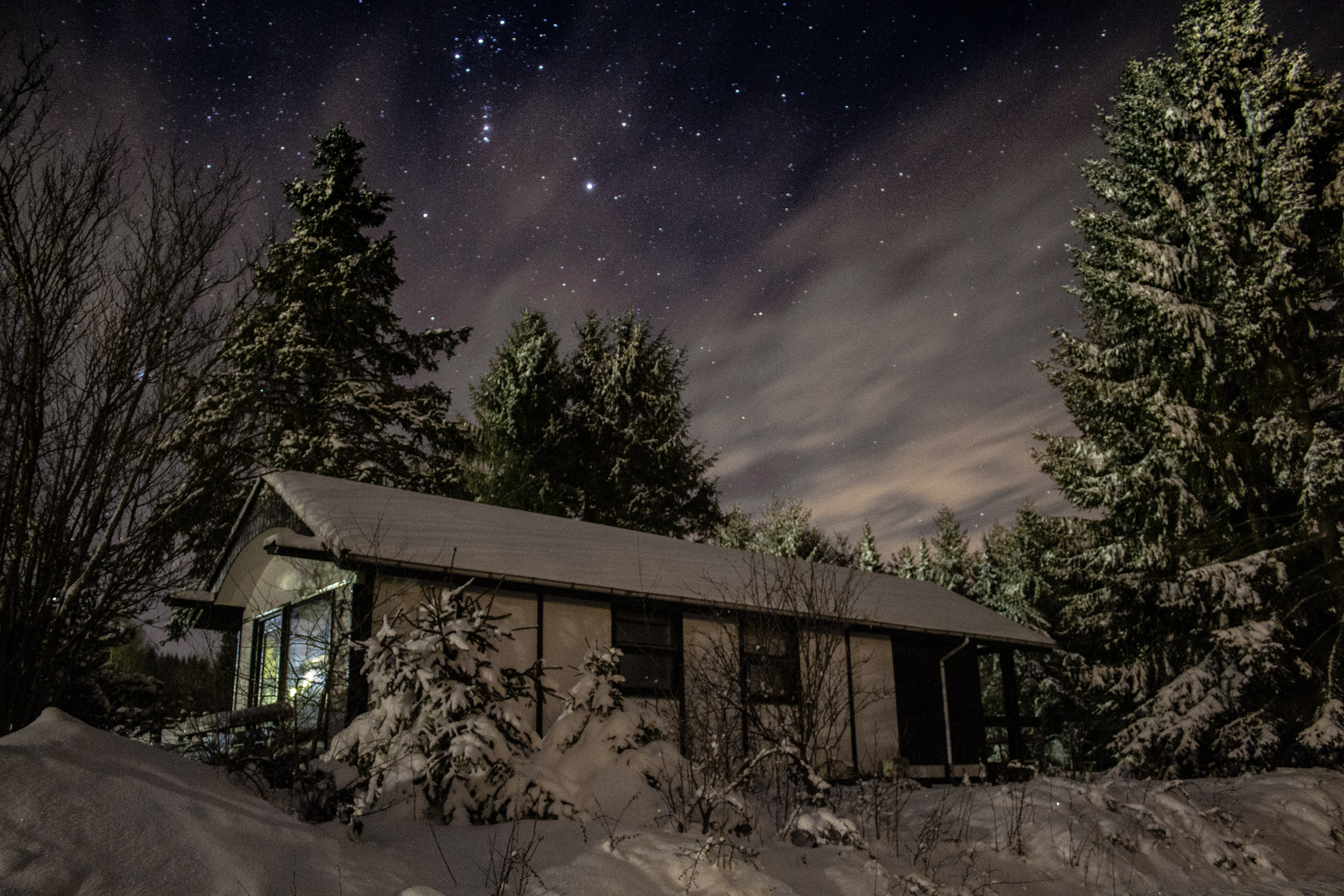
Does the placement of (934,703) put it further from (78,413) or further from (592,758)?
(78,413)

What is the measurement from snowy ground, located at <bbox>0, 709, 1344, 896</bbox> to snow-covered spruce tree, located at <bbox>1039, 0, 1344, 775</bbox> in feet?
15.4

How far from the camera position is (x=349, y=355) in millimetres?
20328

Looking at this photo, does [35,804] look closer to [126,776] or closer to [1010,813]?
[126,776]

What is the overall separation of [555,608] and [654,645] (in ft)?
5.72

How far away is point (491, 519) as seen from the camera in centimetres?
1284

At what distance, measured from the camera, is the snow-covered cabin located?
9391 millimetres

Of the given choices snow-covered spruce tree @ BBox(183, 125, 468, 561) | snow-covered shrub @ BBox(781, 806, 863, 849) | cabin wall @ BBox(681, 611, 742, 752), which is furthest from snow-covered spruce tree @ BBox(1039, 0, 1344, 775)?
snow-covered spruce tree @ BBox(183, 125, 468, 561)

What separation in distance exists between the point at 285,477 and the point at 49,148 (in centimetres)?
644

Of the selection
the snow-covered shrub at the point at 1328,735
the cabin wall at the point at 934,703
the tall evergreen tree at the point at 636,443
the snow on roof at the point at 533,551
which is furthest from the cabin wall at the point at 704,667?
the tall evergreen tree at the point at 636,443

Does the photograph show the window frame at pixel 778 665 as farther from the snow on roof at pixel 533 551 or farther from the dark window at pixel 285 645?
the dark window at pixel 285 645

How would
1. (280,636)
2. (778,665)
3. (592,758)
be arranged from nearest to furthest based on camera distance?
(592,758), (778,665), (280,636)

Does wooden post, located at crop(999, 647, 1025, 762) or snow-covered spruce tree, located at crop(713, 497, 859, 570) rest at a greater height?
snow-covered spruce tree, located at crop(713, 497, 859, 570)

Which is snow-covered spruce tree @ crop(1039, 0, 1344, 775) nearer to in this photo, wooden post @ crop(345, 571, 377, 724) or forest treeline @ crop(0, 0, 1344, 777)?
forest treeline @ crop(0, 0, 1344, 777)

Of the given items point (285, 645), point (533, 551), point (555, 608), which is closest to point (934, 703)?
point (555, 608)
